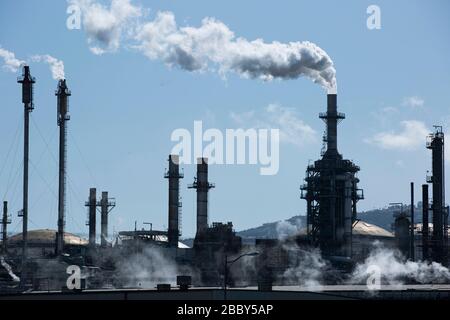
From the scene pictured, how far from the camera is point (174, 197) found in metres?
161

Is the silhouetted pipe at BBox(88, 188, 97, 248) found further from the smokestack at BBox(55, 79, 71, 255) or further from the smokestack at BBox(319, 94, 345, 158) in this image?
the smokestack at BBox(319, 94, 345, 158)

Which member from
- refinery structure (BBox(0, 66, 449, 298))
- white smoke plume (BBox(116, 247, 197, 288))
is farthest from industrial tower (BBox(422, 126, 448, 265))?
white smoke plume (BBox(116, 247, 197, 288))

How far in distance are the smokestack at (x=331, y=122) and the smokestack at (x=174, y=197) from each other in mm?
30325

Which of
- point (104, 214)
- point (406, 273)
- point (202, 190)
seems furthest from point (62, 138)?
point (406, 273)

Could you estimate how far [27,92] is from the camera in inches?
4685

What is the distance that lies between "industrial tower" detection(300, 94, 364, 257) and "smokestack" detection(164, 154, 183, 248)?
88.7ft

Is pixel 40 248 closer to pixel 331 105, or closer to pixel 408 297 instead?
pixel 331 105

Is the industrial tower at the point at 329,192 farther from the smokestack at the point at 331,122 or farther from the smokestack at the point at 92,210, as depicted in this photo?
the smokestack at the point at 92,210

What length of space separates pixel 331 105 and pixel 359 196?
15114 millimetres

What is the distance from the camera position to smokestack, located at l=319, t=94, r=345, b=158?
139250 millimetres

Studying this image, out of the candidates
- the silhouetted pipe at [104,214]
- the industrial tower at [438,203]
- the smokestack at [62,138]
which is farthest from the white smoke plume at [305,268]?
the silhouetted pipe at [104,214]

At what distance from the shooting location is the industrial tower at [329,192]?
140 m
